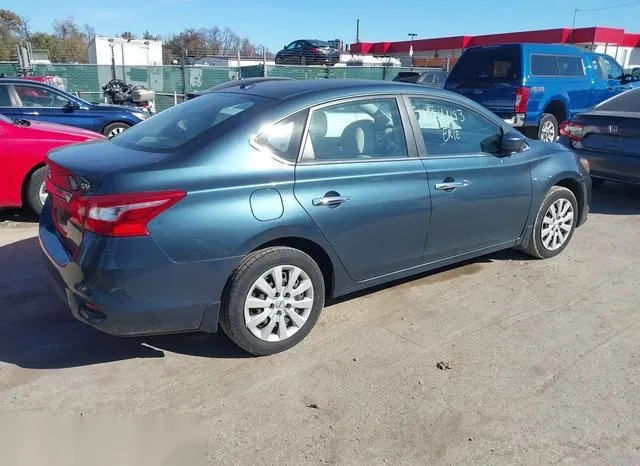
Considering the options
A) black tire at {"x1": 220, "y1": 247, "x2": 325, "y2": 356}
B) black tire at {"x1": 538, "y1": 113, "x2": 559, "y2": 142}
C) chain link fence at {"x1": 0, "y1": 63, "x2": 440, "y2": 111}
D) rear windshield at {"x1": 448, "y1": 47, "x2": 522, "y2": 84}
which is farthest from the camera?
chain link fence at {"x1": 0, "y1": 63, "x2": 440, "y2": 111}

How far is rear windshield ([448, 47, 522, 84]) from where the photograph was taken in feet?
34.3

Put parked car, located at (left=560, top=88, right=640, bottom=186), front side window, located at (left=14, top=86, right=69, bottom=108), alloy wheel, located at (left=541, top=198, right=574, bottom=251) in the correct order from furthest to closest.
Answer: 1. front side window, located at (left=14, top=86, right=69, bottom=108)
2. parked car, located at (left=560, top=88, right=640, bottom=186)
3. alloy wheel, located at (left=541, top=198, right=574, bottom=251)

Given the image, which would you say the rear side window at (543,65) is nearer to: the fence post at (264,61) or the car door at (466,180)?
the car door at (466,180)

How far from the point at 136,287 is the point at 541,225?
363 centimetres

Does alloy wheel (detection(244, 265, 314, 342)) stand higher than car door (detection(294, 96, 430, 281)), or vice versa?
car door (detection(294, 96, 430, 281))

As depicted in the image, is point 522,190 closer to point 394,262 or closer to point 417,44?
point 394,262

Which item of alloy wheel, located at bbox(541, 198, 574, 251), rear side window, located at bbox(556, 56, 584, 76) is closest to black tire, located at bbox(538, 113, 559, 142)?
rear side window, located at bbox(556, 56, 584, 76)

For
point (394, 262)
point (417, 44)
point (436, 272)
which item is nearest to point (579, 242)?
point (436, 272)

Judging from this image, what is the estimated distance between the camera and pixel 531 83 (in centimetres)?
1034

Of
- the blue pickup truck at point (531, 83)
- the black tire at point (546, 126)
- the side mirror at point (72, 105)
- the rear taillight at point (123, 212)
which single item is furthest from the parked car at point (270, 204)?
the side mirror at point (72, 105)

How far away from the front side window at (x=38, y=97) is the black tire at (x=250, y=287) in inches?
332

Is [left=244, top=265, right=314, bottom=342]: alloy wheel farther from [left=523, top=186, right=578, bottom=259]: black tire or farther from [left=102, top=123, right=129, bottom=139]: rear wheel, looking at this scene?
[left=102, top=123, right=129, bottom=139]: rear wheel

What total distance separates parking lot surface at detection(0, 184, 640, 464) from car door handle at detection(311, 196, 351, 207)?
3.02 ft

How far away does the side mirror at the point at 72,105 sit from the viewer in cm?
1011
